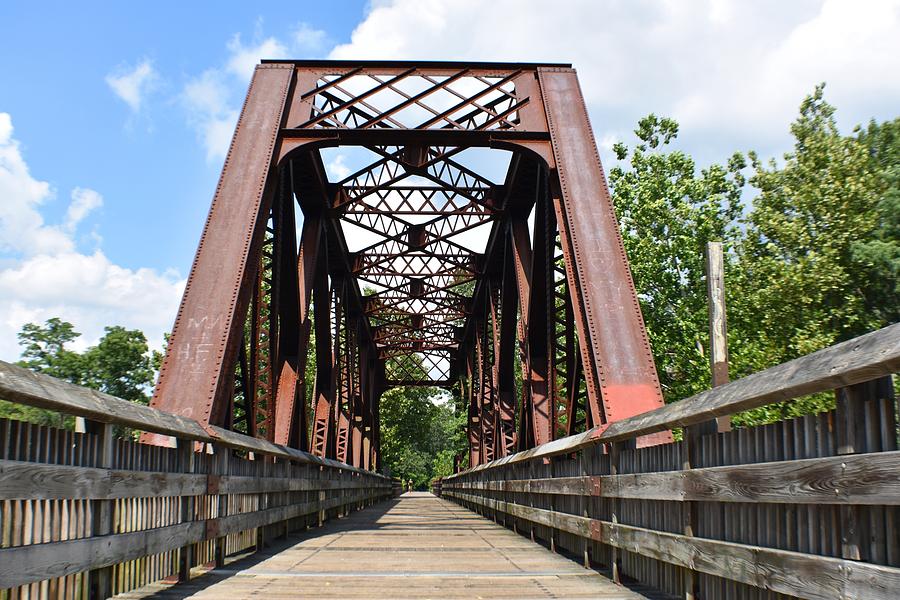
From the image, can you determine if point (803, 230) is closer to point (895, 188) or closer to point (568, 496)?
point (895, 188)

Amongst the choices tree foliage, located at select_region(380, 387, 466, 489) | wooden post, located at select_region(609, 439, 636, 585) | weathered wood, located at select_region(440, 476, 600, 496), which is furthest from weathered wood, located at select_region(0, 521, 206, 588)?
tree foliage, located at select_region(380, 387, 466, 489)

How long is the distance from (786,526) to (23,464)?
10.7 ft

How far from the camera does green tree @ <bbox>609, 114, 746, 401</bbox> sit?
34094 mm

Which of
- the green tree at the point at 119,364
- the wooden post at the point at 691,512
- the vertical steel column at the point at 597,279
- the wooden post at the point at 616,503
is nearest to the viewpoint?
the wooden post at the point at 691,512

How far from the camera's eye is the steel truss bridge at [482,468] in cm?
352

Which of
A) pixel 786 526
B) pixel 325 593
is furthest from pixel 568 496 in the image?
pixel 786 526

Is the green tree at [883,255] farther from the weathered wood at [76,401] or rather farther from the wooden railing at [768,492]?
the weathered wood at [76,401]

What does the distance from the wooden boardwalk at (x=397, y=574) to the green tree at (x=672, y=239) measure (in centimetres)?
2468

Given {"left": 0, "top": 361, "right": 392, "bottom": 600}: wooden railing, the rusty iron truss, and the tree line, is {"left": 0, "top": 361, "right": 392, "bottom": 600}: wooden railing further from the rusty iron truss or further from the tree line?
the tree line

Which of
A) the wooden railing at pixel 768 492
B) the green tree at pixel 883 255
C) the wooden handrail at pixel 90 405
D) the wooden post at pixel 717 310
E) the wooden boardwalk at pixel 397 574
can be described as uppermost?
the green tree at pixel 883 255

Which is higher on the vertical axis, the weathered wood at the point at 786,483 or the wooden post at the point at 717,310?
the wooden post at the point at 717,310

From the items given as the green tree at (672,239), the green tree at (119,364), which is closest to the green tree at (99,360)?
the green tree at (119,364)

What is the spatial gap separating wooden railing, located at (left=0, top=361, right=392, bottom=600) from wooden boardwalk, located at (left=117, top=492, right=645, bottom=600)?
0.31m

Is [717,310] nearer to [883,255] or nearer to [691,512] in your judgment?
[691,512]
